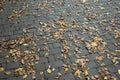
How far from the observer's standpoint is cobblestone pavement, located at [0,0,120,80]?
446cm

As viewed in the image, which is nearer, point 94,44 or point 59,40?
point 94,44

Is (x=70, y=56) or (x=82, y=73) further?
(x=70, y=56)

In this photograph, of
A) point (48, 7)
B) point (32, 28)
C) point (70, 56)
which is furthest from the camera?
point (48, 7)

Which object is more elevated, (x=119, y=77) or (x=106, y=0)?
(x=106, y=0)

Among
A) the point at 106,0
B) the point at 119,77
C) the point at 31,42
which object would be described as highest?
the point at 106,0

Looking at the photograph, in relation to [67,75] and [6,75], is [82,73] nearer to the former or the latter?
[67,75]

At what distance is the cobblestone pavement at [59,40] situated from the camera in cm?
446

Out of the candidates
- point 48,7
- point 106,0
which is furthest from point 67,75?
point 106,0

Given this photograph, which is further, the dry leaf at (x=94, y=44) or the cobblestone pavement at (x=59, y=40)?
the dry leaf at (x=94, y=44)

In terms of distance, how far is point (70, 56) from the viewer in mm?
4906

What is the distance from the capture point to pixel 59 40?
5.50 meters

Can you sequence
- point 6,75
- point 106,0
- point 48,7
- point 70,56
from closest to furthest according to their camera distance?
point 6,75
point 70,56
point 48,7
point 106,0

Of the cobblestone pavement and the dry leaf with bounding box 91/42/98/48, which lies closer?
the cobblestone pavement

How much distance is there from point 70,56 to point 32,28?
6.42 feet
